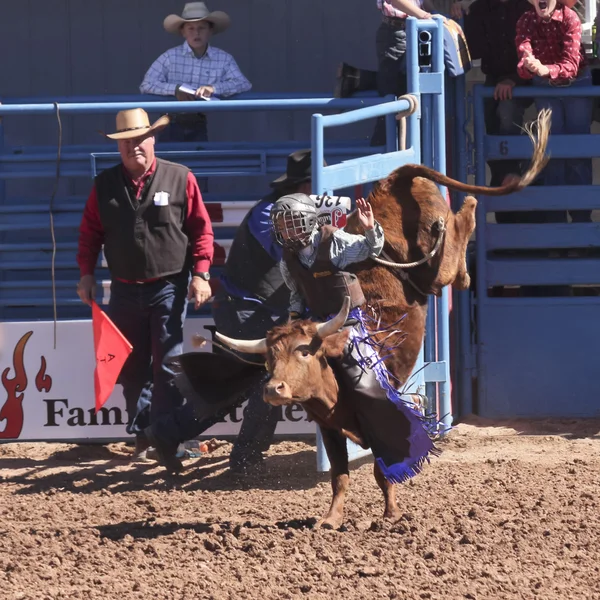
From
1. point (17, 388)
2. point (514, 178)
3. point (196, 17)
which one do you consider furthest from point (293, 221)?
point (196, 17)

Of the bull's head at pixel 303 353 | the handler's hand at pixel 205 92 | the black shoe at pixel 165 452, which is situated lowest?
the black shoe at pixel 165 452

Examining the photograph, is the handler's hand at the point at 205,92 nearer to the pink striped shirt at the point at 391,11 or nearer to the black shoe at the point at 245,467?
the pink striped shirt at the point at 391,11

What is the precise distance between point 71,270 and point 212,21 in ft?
7.32

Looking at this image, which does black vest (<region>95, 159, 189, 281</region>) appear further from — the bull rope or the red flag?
the bull rope

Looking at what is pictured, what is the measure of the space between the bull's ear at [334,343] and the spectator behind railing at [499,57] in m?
2.95

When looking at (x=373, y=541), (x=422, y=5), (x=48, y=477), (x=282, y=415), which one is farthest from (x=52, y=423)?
(x=422, y=5)

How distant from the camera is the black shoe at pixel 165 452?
6.92 meters

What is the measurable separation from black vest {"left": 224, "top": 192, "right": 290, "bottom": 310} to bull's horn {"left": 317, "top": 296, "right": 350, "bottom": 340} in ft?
5.19

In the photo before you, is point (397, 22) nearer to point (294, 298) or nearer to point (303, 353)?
point (294, 298)

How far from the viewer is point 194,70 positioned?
8539 millimetres

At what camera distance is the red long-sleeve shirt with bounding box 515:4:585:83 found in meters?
7.60

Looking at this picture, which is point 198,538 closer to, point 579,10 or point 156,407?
point 156,407

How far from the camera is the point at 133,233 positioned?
22.9ft

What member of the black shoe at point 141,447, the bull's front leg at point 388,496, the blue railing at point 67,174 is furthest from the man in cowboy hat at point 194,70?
the bull's front leg at point 388,496
